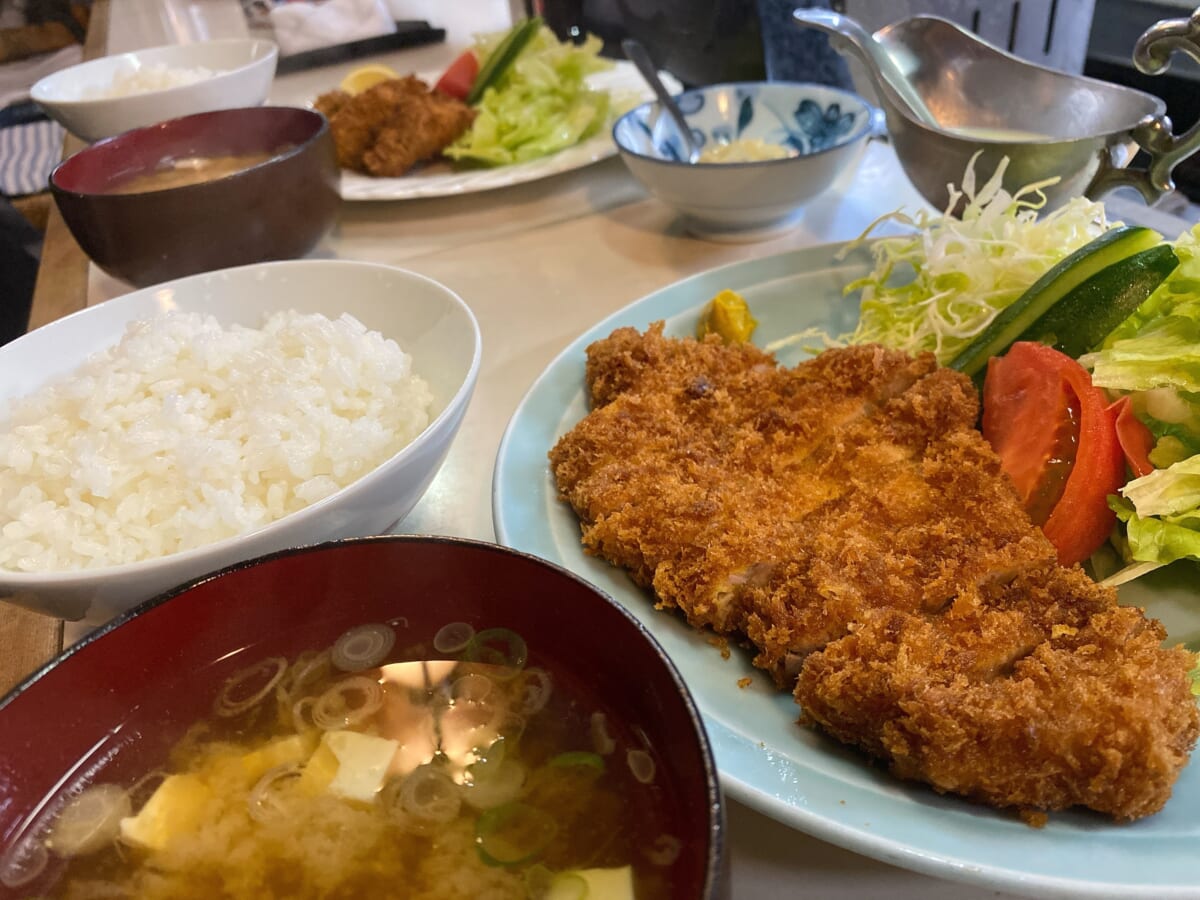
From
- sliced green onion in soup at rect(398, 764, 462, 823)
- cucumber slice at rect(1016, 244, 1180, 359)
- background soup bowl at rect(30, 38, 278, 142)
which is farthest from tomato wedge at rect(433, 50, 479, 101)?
sliced green onion in soup at rect(398, 764, 462, 823)

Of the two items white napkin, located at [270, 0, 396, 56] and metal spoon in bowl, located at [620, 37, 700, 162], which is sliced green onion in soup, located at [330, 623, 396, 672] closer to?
metal spoon in bowl, located at [620, 37, 700, 162]

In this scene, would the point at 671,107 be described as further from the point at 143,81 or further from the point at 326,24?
the point at 326,24

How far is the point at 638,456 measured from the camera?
144cm

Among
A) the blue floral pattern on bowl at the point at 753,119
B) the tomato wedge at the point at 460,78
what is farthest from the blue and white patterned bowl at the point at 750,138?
the tomato wedge at the point at 460,78

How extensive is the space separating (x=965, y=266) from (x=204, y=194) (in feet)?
5.71

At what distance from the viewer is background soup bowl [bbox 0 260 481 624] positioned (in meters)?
1.02

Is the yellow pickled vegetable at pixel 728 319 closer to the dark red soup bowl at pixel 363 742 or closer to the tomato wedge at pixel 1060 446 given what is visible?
→ the tomato wedge at pixel 1060 446

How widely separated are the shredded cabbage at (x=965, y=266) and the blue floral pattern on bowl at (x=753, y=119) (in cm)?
65

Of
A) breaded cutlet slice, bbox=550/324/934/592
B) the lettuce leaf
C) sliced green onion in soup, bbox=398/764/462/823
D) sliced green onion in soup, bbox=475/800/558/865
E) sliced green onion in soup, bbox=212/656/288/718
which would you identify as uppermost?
sliced green onion in soup, bbox=212/656/288/718

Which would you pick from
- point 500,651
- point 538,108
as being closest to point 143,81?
point 538,108

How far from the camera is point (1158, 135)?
183cm

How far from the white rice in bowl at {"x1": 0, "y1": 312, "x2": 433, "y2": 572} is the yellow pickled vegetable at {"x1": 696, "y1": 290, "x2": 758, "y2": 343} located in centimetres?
70

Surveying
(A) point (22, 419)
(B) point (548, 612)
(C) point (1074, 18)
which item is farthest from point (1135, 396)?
(C) point (1074, 18)

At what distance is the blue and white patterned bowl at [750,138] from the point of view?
2160 millimetres
